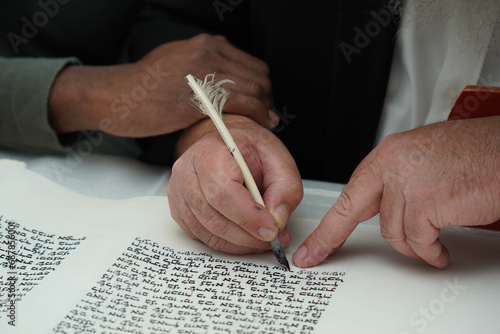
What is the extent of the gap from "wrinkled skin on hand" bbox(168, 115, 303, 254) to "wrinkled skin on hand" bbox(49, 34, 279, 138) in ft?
0.73

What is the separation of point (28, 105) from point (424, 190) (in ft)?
2.97

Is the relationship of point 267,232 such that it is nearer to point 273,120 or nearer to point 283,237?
point 283,237

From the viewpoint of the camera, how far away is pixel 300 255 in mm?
963

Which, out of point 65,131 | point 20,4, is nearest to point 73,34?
point 20,4

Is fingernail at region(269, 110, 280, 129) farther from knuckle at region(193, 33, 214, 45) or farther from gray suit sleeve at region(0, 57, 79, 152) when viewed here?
gray suit sleeve at region(0, 57, 79, 152)

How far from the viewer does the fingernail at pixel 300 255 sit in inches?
37.7

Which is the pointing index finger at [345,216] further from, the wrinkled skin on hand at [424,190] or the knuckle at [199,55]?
the knuckle at [199,55]

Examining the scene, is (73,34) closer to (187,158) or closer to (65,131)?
(65,131)

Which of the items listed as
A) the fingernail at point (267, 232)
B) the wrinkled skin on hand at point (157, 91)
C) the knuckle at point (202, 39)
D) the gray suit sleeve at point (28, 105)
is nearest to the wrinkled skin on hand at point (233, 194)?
the fingernail at point (267, 232)

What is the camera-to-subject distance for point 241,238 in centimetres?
96

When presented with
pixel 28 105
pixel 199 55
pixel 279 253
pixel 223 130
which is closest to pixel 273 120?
pixel 199 55

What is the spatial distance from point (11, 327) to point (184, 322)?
0.23 metres

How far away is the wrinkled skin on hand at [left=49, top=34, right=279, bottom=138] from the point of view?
4.20 feet

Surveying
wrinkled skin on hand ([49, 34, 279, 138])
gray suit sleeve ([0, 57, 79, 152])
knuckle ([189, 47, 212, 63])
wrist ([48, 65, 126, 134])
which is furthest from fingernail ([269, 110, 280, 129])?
gray suit sleeve ([0, 57, 79, 152])
